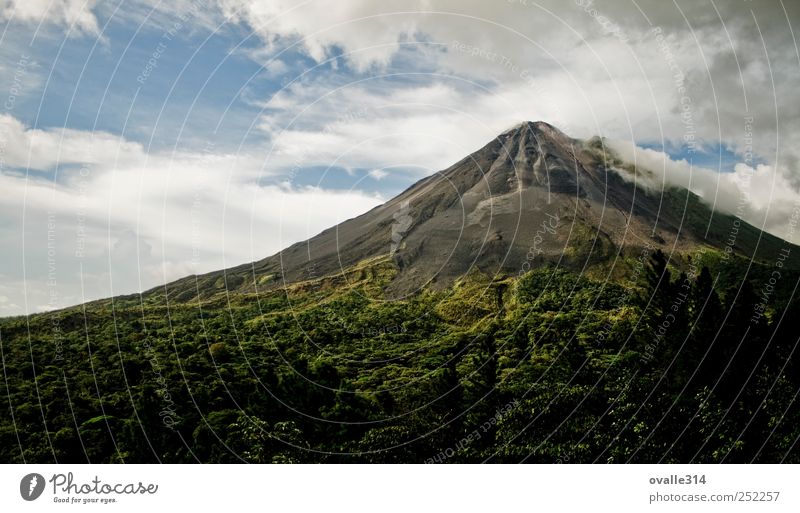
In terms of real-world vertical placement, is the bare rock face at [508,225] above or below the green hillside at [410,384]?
above

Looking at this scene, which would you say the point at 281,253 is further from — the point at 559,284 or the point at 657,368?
the point at 657,368

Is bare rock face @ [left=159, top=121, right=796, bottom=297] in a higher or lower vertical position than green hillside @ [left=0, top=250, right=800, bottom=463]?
higher

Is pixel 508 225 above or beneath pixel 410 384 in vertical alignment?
above

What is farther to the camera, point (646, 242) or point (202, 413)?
point (646, 242)

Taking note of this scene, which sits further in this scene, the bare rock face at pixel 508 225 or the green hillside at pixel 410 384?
the bare rock face at pixel 508 225

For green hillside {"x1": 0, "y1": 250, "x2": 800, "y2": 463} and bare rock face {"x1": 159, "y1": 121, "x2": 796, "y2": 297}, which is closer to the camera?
green hillside {"x1": 0, "y1": 250, "x2": 800, "y2": 463}

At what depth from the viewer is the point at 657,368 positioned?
34969 mm

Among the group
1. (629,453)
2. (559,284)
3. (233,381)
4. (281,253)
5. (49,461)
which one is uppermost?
(281,253)

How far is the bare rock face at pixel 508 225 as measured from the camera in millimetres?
56031

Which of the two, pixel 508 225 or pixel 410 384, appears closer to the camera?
pixel 410 384

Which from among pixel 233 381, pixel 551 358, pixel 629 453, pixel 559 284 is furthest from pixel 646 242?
pixel 233 381

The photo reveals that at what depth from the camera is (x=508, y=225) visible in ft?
200

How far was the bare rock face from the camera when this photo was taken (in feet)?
184

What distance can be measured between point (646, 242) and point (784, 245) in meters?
24.9
